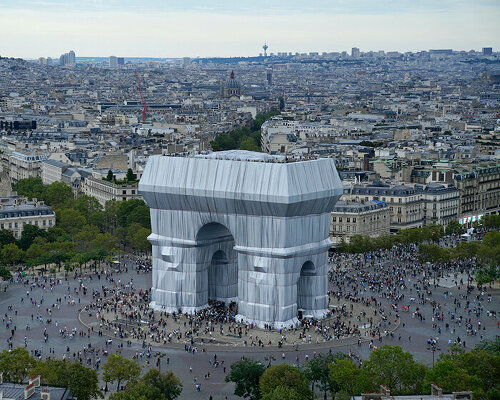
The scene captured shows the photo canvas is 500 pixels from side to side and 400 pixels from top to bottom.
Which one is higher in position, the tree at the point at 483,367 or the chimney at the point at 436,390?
the chimney at the point at 436,390

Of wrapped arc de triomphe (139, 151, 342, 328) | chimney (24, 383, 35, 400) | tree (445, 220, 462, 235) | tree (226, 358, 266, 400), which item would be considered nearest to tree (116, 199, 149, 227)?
tree (445, 220, 462, 235)

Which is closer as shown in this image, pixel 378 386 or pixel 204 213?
pixel 378 386

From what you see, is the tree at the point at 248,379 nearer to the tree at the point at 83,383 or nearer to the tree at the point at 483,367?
the tree at the point at 83,383

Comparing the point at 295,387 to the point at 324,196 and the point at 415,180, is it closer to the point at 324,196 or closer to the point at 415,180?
the point at 324,196

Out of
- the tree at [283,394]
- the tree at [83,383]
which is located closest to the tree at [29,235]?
the tree at [83,383]

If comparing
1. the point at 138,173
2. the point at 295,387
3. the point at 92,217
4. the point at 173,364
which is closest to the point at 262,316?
the point at 173,364

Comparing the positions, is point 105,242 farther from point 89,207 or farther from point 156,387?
point 156,387

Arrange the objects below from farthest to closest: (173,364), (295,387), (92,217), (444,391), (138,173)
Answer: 1. (138,173)
2. (92,217)
3. (173,364)
4. (295,387)
5. (444,391)

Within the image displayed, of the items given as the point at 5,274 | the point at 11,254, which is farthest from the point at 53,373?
the point at 11,254
